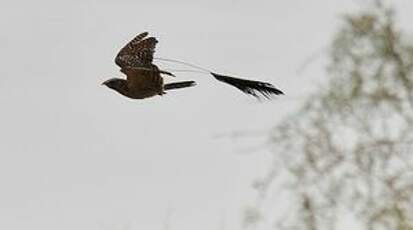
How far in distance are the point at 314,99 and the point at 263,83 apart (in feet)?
34.3

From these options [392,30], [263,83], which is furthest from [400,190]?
[263,83]

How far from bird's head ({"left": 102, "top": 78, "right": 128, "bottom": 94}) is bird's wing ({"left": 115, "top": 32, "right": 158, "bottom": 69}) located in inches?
0.7

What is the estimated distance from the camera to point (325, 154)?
11.0 metres

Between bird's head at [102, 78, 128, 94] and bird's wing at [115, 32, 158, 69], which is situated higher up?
bird's wing at [115, 32, 158, 69]

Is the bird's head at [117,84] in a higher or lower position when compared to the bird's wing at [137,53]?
lower

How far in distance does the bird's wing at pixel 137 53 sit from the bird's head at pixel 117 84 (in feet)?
0.06

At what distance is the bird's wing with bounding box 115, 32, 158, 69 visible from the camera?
36.6 inches

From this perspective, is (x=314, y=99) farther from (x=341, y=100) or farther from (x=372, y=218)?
(x=372, y=218)

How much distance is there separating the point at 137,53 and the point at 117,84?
0.06 metres

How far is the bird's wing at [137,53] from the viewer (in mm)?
928

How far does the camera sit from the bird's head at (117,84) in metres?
0.89

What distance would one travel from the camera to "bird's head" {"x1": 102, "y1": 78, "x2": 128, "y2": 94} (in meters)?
0.89

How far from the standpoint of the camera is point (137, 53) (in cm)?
97

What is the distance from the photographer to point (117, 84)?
0.92 meters
